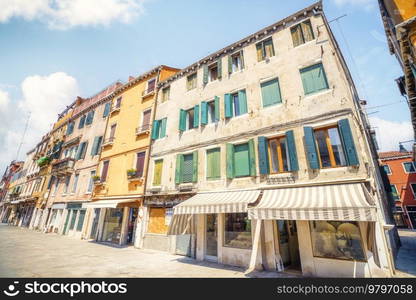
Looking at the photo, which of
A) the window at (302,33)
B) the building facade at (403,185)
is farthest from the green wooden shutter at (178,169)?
the building facade at (403,185)

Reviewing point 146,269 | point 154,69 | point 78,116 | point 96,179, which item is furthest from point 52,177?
point 146,269

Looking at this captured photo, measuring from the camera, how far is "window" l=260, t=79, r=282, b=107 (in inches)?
391

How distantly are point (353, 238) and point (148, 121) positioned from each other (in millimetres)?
14830

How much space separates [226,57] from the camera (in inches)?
509

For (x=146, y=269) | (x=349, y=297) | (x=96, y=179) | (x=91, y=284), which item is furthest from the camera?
(x=96, y=179)

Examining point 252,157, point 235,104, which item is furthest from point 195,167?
point 235,104

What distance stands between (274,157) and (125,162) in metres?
12.1

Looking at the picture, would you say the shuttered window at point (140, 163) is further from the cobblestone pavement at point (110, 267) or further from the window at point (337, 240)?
the window at point (337, 240)

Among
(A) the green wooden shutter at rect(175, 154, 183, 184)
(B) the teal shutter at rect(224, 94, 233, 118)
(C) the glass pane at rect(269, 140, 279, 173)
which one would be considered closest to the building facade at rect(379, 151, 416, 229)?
(C) the glass pane at rect(269, 140, 279, 173)

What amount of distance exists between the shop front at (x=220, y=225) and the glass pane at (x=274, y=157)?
137cm

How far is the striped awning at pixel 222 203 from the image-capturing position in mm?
7826

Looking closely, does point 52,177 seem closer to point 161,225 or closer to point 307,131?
point 161,225

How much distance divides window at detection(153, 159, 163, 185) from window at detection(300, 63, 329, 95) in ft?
32.9

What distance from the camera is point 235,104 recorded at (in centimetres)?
1157
